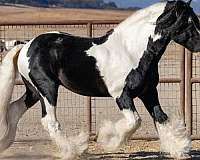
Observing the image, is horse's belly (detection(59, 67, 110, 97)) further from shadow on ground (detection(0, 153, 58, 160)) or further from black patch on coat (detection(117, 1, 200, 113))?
shadow on ground (detection(0, 153, 58, 160))

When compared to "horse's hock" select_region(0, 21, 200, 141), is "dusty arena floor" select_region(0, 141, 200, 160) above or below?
below

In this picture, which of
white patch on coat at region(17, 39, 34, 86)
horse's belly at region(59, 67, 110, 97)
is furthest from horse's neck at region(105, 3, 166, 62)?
white patch on coat at region(17, 39, 34, 86)

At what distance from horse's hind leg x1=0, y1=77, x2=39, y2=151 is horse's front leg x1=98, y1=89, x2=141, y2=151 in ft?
3.61

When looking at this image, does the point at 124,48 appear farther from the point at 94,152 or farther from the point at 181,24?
the point at 94,152

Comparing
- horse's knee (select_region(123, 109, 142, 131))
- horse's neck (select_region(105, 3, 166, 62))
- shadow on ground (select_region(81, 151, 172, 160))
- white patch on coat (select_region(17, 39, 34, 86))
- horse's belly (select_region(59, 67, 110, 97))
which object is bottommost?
shadow on ground (select_region(81, 151, 172, 160))

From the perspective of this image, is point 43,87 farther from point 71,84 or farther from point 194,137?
point 194,137

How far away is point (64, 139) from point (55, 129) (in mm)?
143

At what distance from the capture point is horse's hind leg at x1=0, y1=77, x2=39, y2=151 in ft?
25.8

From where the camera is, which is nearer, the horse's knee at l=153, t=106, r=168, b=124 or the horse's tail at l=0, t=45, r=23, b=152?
the horse's knee at l=153, t=106, r=168, b=124

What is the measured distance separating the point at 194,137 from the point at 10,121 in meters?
2.80

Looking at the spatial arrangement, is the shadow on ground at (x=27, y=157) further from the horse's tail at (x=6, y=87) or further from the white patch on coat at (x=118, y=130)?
the white patch on coat at (x=118, y=130)

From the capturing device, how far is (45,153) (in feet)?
27.8

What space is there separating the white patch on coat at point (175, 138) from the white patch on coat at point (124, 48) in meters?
0.61

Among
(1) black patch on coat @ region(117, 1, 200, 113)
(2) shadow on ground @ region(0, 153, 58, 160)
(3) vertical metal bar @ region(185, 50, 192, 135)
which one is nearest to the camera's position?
(1) black patch on coat @ region(117, 1, 200, 113)
